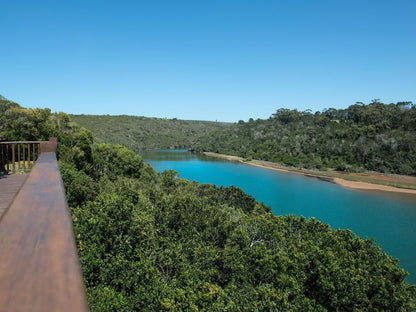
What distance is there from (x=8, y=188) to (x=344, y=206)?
1358 inches

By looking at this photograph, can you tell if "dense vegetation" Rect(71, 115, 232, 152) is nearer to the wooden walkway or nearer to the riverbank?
the riverbank

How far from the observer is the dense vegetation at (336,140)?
54406 mm

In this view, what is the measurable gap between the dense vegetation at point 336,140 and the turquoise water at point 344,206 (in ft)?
48.2

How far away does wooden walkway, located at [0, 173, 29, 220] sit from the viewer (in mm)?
3488

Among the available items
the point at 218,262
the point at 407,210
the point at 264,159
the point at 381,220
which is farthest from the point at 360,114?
the point at 218,262

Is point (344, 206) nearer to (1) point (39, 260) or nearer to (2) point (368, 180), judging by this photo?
(2) point (368, 180)

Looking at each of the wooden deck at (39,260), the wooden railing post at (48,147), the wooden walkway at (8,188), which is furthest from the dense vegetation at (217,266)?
the wooden deck at (39,260)

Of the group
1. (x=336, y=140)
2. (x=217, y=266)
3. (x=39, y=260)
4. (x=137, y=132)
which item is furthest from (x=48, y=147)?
(x=137, y=132)

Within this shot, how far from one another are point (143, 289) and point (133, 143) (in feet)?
317

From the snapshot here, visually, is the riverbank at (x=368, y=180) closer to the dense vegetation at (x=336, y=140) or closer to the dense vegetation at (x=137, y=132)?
the dense vegetation at (x=336, y=140)

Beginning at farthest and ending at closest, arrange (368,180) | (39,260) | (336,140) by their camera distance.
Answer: (336,140), (368,180), (39,260)

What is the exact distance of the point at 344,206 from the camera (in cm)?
3266

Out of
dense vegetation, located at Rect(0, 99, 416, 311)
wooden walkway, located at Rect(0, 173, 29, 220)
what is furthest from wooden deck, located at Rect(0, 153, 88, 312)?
dense vegetation, located at Rect(0, 99, 416, 311)

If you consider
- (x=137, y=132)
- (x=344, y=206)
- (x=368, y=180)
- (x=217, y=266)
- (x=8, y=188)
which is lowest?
(x=344, y=206)
